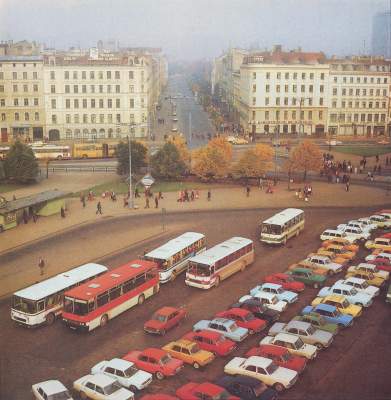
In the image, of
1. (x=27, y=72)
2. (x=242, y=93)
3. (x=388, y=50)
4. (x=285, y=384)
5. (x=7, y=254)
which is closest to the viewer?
(x=285, y=384)

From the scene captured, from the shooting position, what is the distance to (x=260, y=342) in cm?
1902

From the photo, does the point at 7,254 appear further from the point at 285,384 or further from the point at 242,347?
the point at 285,384

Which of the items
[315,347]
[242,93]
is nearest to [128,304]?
[315,347]

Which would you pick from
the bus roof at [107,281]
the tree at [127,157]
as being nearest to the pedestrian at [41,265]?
the bus roof at [107,281]

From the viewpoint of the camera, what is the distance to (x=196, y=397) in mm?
15273

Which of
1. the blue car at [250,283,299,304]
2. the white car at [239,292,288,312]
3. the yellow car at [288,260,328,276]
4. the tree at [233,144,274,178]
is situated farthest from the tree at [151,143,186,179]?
the white car at [239,292,288,312]

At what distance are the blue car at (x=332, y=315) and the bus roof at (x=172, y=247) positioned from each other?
6.52 metres

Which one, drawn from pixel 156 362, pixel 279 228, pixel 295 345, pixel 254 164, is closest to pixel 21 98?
pixel 254 164

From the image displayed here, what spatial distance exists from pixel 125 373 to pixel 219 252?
30.8 ft

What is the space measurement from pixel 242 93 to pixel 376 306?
6036cm

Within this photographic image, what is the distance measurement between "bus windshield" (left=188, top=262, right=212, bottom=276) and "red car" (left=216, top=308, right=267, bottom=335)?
128 inches

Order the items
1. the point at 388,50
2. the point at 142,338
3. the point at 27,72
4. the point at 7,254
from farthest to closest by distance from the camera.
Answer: the point at 388,50 → the point at 27,72 → the point at 7,254 → the point at 142,338

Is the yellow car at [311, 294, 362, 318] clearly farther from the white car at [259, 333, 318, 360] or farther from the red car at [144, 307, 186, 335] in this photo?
the red car at [144, 307, 186, 335]

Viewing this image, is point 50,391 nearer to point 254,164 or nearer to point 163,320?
point 163,320
